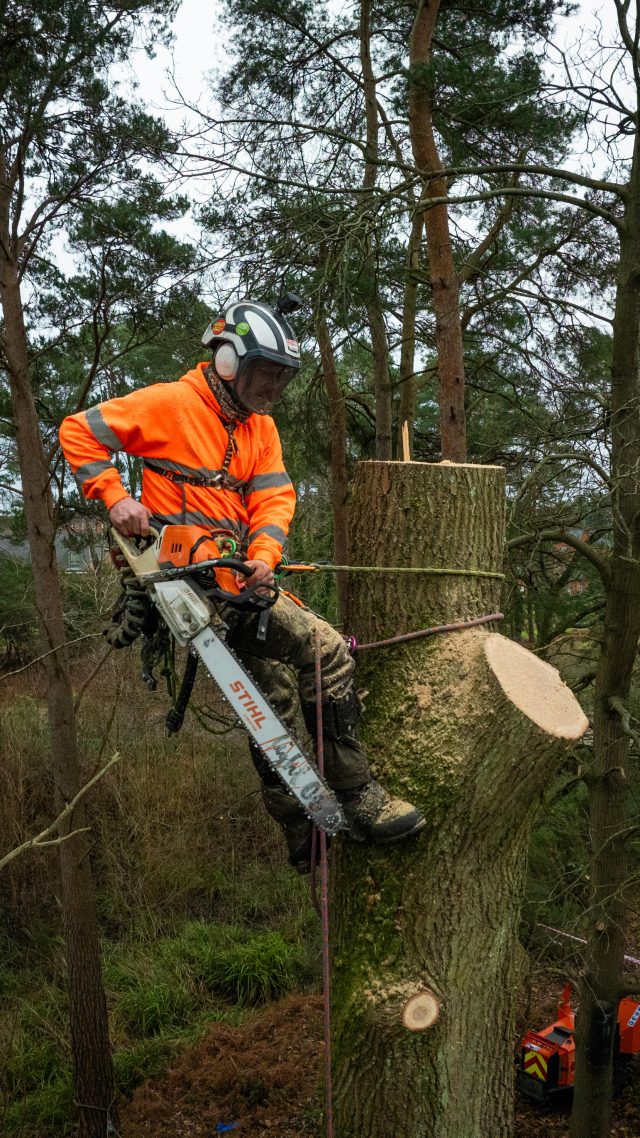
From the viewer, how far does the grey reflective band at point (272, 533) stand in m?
3.07

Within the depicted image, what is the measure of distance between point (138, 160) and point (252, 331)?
4.98 meters

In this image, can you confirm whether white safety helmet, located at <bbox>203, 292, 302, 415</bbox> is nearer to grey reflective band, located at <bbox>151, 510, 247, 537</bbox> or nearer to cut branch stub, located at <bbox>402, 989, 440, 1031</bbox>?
grey reflective band, located at <bbox>151, 510, 247, 537</bbox>

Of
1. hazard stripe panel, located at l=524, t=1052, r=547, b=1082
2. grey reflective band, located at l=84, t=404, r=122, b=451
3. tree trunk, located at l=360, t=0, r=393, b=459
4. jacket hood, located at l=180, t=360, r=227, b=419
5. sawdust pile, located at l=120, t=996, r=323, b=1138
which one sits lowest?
hazard stripe panel, located at l=524, t=1052, r=547, b=1082

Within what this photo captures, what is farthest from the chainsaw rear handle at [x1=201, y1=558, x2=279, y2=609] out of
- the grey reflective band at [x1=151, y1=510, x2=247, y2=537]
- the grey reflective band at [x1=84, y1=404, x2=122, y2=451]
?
the grey reflective band at [x1=84, y1=404, x2=122, y2=451]

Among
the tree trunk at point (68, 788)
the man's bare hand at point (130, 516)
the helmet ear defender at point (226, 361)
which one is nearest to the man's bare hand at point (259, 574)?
the man's bare hand at point (130, 516)

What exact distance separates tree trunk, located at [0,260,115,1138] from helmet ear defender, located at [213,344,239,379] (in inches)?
164

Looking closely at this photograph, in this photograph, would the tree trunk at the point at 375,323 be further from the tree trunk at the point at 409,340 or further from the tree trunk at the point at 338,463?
the tree trunk at the point at 338,463

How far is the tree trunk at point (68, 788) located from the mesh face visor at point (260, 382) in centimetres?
422

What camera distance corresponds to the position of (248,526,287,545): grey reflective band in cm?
307

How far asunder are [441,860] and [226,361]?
1789mm

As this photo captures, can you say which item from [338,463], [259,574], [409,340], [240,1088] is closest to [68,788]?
[240,1088]

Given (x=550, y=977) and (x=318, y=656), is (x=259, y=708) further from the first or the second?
(x=550, y=977)

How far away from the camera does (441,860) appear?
2.82m

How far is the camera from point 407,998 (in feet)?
9.02
